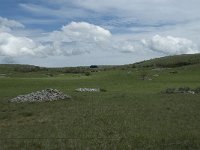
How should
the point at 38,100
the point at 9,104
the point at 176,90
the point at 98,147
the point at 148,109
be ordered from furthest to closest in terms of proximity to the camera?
the point at 176,90, the point at 38,100, the point at 9,104, the point at 148,109, the point at 98,147

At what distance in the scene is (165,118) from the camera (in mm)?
30891

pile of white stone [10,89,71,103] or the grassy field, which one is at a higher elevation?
pile of white stone [10,89,71,103]

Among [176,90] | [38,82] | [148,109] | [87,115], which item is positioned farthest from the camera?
[38,82]

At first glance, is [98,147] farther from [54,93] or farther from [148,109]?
[54,93]

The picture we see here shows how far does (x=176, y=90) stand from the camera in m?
59.8

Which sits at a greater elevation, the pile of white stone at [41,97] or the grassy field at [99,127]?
the pile of white stone at [41,97]

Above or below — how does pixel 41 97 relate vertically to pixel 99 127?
above

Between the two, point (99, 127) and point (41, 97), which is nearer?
point (99, 127)

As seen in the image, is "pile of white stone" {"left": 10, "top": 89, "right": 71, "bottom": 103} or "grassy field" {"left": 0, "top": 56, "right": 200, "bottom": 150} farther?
"pile of white stone" {"left": 10, "top": 89, "right": 71, "bottom": 103}

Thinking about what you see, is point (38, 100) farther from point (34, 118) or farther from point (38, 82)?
point (38, 82)

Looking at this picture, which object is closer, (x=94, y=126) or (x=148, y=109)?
(x=94, y=126)

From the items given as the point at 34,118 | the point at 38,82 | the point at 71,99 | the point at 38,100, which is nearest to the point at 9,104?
the point at 38,100

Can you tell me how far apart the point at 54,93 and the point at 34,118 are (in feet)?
50.5

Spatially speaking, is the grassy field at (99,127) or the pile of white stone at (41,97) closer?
the grassy field at (99,127)
